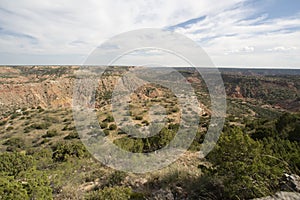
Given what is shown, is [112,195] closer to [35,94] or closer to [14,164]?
[14,164]

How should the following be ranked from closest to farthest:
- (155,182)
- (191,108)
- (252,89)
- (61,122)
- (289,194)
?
(289,194) < (155,182) < (61,122) < (191,108) < (252,89)

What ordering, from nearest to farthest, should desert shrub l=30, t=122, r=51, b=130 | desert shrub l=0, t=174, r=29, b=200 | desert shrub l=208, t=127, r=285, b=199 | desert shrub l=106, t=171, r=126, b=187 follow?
desert shrub l=208, t=127, r=285, b=199, desert shrub l=0, t=174, r=29, b=200, desert shrub l=106, t=171, r=126, b=187, desert shrub l=30, t=122, r=51, b=130

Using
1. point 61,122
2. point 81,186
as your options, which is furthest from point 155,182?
point 61,122

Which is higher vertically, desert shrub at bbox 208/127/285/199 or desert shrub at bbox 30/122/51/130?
desert shrub at bbox 208/127/285/199

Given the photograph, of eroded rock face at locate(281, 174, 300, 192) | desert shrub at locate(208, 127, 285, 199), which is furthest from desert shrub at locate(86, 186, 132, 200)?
A: eroded rock face at locate(281, 174, 300, 192)

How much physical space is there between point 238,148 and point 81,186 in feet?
15.1

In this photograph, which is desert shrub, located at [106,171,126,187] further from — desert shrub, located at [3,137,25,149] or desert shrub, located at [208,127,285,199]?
desert shrub, located at [3,137,25,149]

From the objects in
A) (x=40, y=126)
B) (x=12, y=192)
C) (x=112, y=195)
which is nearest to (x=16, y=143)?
(x=40, y=126)

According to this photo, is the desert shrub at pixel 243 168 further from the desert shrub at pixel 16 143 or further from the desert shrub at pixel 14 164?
the desert shrub at pixel 16 143

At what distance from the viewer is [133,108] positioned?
88.4 ft

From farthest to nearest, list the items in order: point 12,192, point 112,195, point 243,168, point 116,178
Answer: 1. point 116,178
2. point 112,195
3. point 243,168
4. point 12,192

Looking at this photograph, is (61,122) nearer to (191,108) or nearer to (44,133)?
(44,133)

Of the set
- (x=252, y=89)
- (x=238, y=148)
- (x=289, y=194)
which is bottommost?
(x=252, y=89)

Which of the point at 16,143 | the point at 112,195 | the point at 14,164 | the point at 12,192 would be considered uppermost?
the point at 12,192
